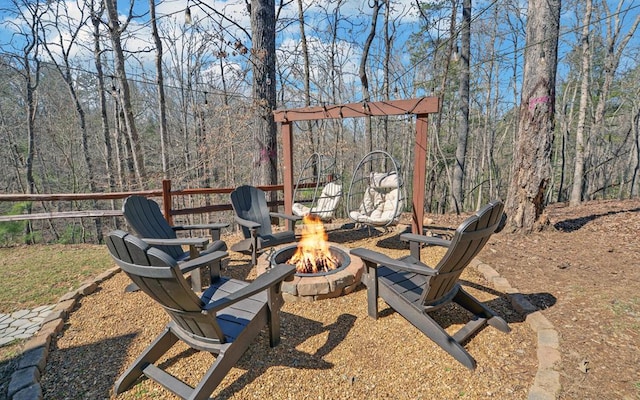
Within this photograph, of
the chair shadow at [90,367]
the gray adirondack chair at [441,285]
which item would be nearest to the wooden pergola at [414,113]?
the gray adirondack chair at [441,285]

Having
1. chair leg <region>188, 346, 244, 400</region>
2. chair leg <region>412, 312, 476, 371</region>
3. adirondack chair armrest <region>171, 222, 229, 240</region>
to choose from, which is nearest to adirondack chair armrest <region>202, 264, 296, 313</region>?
chair leg <region>188, 346, 244, 400</region>

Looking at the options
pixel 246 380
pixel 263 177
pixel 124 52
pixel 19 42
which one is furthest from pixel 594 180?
pixel 19 42

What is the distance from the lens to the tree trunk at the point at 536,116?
12.3ft

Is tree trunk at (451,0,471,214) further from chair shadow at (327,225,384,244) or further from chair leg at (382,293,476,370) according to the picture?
chair leg at (382,293,476,370)

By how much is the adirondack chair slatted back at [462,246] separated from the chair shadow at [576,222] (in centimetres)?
312

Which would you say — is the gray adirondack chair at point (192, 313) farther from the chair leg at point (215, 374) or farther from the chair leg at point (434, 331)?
the chair leg at point (434, 331)

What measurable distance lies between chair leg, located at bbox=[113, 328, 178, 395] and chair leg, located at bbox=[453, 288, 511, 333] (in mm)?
1964

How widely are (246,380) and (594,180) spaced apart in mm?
16529

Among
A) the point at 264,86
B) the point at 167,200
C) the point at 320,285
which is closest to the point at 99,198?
the point at 167,200

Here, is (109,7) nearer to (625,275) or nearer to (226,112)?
(226,112)

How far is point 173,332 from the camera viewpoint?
184 cm

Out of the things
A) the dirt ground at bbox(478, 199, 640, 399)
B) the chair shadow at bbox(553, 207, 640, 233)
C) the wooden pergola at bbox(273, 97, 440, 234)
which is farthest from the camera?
the chair shadow at bbox(553, 207, 640, 233)

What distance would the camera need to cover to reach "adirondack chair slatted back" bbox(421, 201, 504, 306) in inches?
69.0

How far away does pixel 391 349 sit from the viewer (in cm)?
198
